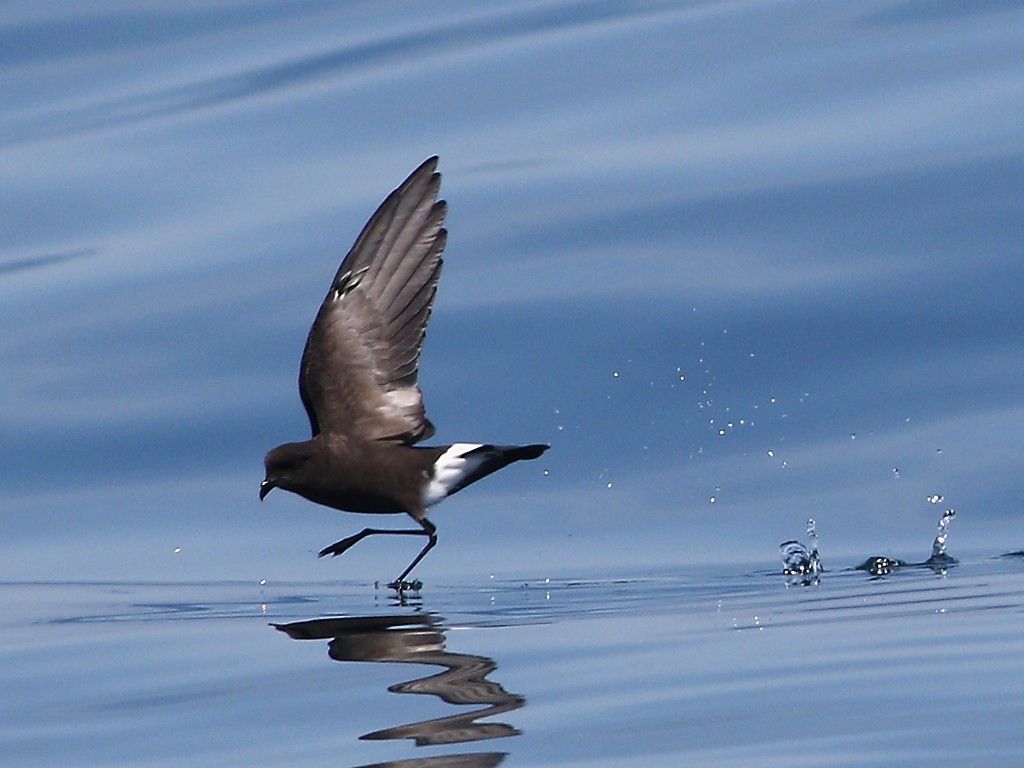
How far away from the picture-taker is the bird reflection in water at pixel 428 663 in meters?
3.96

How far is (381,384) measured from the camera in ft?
23.8

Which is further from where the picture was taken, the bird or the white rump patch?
the white rump patch

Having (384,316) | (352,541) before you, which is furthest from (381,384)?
(352,541)

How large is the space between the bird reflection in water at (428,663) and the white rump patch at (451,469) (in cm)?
132

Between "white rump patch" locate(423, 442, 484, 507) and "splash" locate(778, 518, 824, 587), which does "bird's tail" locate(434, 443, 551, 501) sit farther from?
"splash" locate(778, 518, 824, 587)

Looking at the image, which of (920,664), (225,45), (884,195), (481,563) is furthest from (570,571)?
(225,45)

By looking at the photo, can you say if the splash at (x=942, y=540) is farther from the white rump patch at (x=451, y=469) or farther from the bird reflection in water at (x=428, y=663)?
the bird reflection in water at (x=428, y=663)

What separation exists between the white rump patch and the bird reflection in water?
132 centimetres

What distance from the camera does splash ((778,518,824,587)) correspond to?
6.61m

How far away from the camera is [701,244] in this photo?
10109mm

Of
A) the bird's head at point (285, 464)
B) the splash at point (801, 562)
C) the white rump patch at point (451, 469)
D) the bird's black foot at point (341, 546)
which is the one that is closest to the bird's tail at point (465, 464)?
the white rump patch at point (451, 469)

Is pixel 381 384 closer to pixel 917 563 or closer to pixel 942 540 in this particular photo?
pixel 917 563

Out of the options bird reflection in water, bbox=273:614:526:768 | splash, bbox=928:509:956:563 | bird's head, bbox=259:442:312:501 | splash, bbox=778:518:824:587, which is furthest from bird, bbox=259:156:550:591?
splash, bbox=928:509:956:563

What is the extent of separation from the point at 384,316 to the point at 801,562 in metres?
1.66
